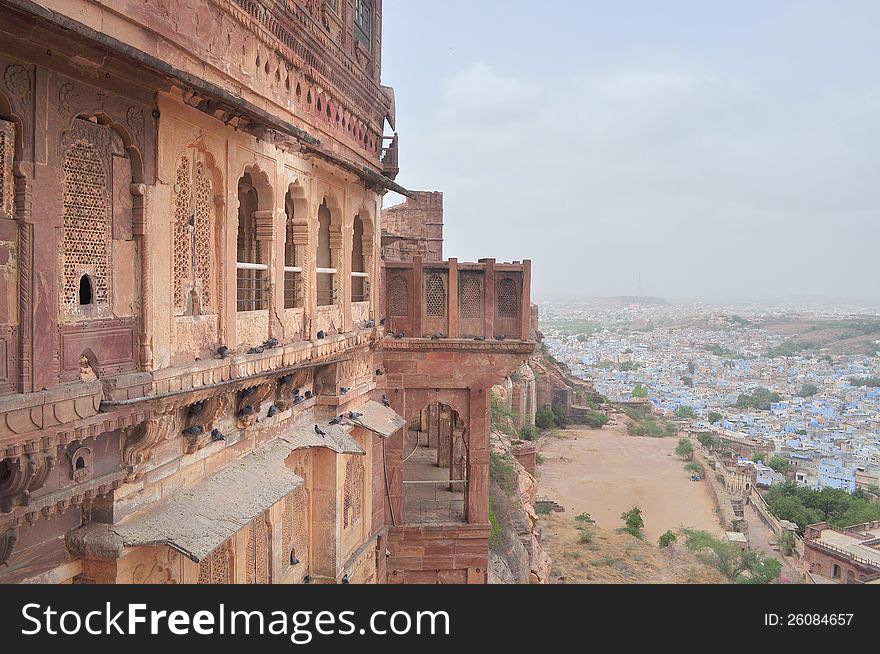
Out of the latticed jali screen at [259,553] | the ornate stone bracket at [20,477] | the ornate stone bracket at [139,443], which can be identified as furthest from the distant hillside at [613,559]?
the ornate stone bracket at [20,477]

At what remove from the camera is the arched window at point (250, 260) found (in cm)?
699

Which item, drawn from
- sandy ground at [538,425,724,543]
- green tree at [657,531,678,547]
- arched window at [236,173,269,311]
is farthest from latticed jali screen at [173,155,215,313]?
sandy ground at [538,425,724,543]

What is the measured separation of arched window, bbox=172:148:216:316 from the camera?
5.38m

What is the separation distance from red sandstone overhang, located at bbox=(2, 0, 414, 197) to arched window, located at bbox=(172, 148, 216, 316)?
53cm

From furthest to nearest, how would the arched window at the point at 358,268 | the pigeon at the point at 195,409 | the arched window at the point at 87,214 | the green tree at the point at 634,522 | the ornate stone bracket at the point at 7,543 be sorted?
the green tree at the point at 634,522, the arched window at the point at 358,268, the pigeon at the point at 195,409, the arched window at the point at 87,214, the ornate stone bracket at the point at 7,543

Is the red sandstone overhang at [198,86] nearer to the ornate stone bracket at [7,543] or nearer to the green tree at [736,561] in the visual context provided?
the ornate stone bracket at [7,543]

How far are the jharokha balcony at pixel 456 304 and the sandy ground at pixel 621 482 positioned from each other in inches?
936

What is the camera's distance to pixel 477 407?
35.7 feet

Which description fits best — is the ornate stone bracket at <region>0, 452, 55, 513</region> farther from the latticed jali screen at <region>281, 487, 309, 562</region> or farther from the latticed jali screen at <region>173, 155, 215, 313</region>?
the latticed jali screen at <region>281, 487, 309, 562</region>

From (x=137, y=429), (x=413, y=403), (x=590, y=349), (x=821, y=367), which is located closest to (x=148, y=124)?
(x=137, y=429)

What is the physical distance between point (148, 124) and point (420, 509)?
8.33 meters

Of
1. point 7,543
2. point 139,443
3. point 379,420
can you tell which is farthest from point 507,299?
point 7,543

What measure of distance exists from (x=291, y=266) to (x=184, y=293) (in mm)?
2359

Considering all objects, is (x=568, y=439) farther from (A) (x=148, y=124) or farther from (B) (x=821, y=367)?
(B) (x=821, y=367)
